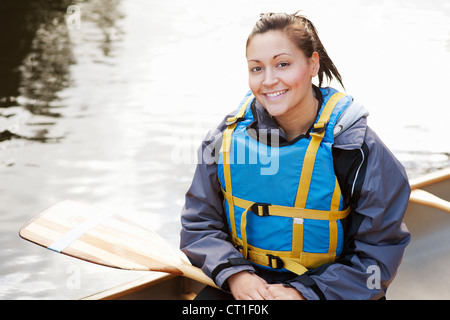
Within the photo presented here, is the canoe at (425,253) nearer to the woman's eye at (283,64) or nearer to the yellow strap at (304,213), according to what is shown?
the yellow strap at (304,213)

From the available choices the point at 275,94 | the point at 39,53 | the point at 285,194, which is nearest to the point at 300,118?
the point at 275,94

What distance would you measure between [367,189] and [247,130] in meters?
0.35

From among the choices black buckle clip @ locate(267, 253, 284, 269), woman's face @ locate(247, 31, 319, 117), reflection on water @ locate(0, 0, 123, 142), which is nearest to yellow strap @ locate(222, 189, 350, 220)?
black buckle clip @ locate(267, 253, 284, 269)

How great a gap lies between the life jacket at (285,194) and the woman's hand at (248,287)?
0.25 feet

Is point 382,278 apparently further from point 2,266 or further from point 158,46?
point 158,46

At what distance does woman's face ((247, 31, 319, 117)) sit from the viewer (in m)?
1.42

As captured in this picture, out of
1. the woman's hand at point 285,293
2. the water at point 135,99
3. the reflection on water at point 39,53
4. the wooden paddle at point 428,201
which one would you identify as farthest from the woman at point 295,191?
the reflection on water at point 39,53

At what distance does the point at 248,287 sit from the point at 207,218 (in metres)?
0.22

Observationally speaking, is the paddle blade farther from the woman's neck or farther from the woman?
the woman's neck

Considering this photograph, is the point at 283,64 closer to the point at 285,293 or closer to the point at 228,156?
the point at 228,156

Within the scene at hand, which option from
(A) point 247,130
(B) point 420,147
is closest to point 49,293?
(A) point 247,130

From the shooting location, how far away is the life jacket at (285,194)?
1410mm

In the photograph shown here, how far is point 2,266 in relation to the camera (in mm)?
2732
